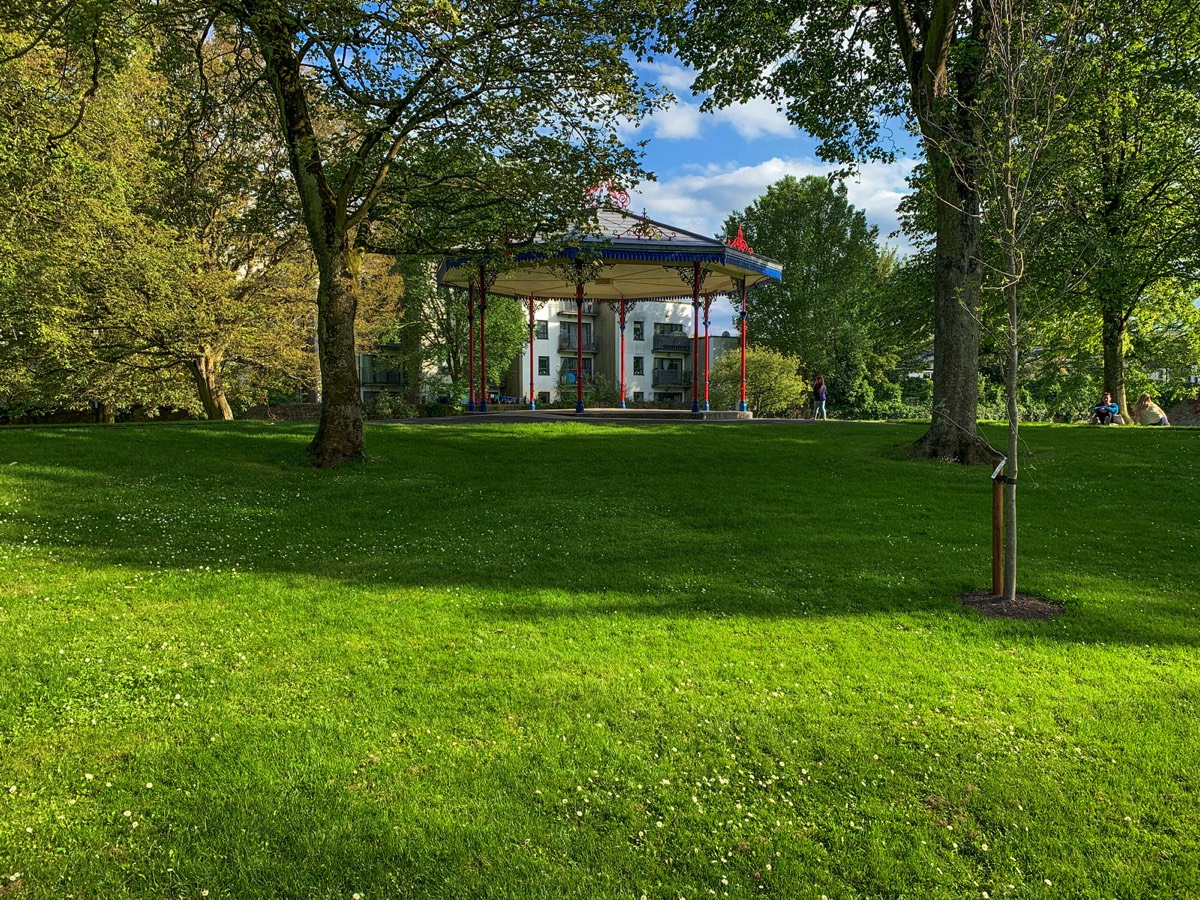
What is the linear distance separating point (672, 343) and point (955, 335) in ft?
149

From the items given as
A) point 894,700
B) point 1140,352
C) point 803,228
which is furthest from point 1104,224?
point 803,228

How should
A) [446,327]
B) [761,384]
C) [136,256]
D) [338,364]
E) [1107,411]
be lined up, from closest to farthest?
[338,364], [136,256], [1107,411], [761,384], [446,327]

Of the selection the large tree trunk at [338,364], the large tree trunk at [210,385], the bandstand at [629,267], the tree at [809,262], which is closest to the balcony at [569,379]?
the tree at [809,262]

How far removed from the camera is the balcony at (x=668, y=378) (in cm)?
5819

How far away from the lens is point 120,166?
61.3 ft

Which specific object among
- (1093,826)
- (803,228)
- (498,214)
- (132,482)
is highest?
(803,228)

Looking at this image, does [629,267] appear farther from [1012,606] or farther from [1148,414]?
[1148,414]

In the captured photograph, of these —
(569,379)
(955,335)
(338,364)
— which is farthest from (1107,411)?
(569,379)

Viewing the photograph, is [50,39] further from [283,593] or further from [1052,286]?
[1052,286]

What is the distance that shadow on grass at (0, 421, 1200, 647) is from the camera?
6.48m

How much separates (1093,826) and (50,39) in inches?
592

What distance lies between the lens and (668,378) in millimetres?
58219

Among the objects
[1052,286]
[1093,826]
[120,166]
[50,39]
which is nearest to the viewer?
[1093,826]

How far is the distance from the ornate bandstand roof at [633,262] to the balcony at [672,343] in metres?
29.5
